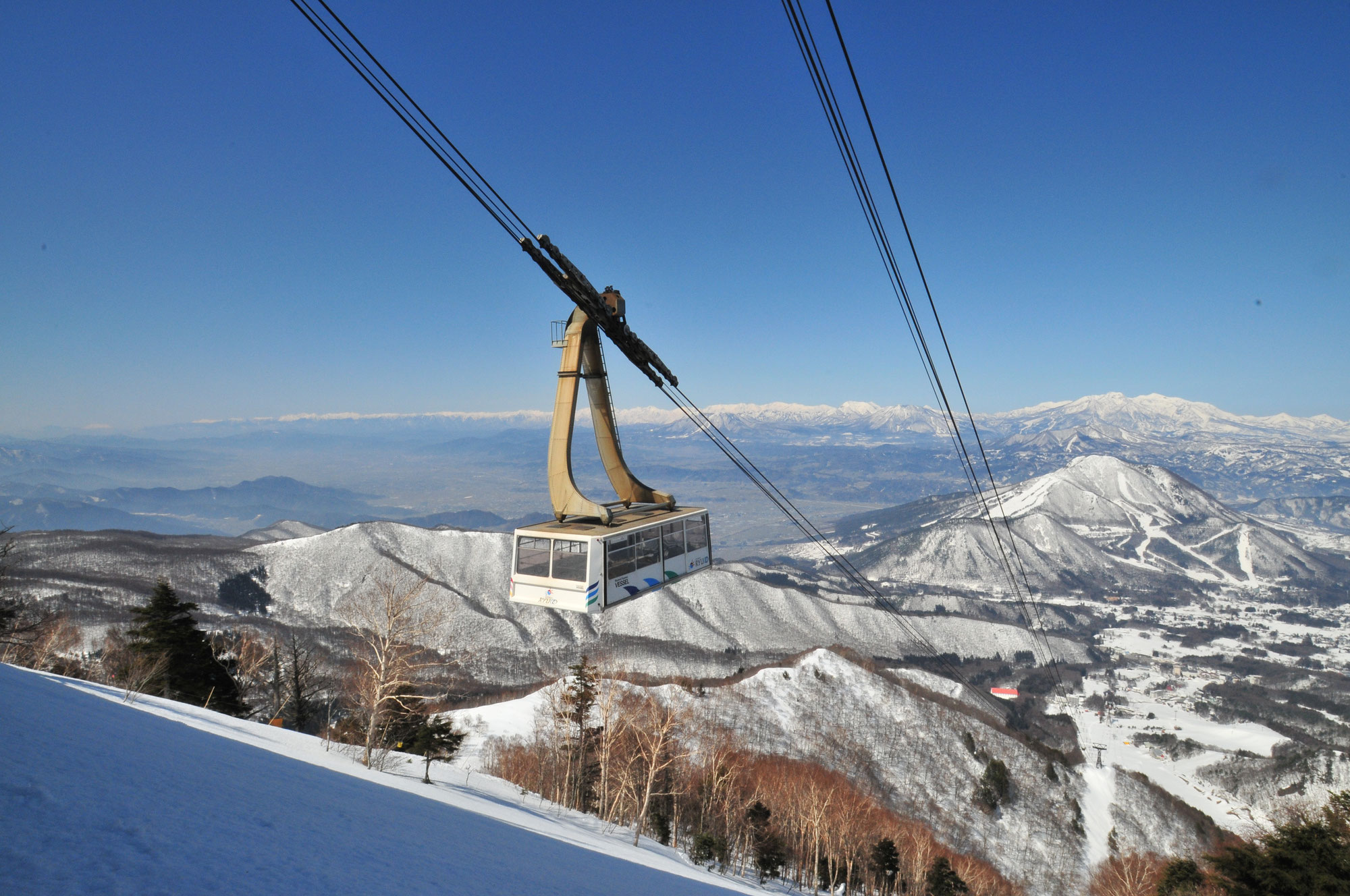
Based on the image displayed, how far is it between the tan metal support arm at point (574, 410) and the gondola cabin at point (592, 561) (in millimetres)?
504

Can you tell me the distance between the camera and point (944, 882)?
100 ft

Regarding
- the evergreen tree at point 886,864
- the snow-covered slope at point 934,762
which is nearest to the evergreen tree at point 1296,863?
the evergreen tree at point 886,864

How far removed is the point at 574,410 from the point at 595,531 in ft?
11.5

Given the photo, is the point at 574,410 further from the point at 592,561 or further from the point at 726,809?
the point at 726,809

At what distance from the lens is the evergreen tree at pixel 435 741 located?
2567cm

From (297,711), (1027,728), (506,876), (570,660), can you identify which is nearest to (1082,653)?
(1027,728)

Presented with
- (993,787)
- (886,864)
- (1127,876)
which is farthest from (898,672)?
(886,864)

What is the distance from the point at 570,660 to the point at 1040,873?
60.8 m

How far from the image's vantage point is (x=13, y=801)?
9.87 feet

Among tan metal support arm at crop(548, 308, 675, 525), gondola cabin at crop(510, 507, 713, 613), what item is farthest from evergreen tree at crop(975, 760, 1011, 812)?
tan metal support arm at crop(548, 308, 675, 525)

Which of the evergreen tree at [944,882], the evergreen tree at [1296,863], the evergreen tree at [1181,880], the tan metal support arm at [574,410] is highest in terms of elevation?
the tan metal support arm at [574,410]

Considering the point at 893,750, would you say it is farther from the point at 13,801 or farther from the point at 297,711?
the point at 13,801

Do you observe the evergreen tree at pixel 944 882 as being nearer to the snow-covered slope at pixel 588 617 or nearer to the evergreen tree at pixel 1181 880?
the evergreen tree at pixel 1181 880

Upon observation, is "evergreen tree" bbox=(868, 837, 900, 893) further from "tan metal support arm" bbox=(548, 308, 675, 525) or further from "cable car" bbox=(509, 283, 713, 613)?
"tan metal support arm" bbox=(548, 308, 675, 525)
